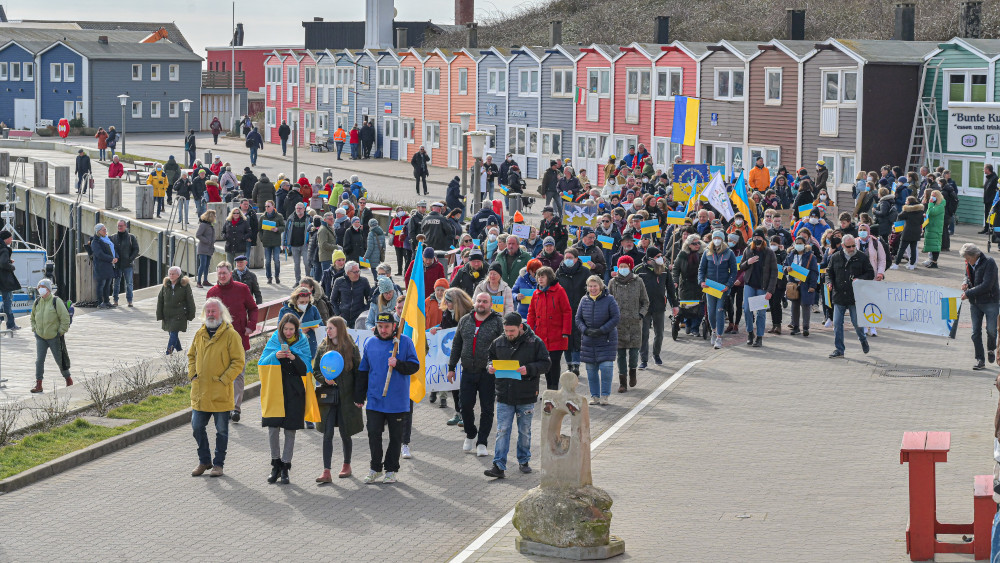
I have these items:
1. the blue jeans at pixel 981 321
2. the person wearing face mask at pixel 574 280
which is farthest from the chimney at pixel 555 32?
the person wearing face mask at pixel 574 280

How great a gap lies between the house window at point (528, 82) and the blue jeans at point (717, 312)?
35.2 m

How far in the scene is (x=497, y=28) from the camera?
95.4m

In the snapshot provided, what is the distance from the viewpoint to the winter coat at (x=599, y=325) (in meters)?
16.1

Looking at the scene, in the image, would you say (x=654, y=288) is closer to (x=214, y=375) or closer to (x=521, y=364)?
(x=521, y=364)

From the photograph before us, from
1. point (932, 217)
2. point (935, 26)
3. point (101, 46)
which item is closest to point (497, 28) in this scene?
point (101, 46)

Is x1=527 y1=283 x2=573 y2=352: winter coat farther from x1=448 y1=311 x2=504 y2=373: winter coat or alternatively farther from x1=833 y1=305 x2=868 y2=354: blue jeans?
x1=833 y1=305 x2=868 y2=354: blue jeans

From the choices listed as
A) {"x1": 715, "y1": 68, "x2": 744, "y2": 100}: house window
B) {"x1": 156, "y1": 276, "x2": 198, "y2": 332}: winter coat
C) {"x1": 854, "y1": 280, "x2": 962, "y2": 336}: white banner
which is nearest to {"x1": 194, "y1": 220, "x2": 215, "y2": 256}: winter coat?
{"x1": 156, "y1": 276, "x2": 198, "y2": 332}: winter coat

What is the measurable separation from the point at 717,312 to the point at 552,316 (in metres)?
4.86

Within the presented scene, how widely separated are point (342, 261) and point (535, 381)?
678cm

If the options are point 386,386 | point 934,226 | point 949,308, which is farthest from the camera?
point 934,226

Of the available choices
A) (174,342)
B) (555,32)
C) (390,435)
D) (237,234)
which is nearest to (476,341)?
(390,435)

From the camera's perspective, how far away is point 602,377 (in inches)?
651

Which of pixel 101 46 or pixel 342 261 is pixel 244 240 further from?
pixel 101 46

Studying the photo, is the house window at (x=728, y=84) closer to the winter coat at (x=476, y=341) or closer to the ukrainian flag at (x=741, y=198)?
the ukrainian flag at (x=741, y=198)
